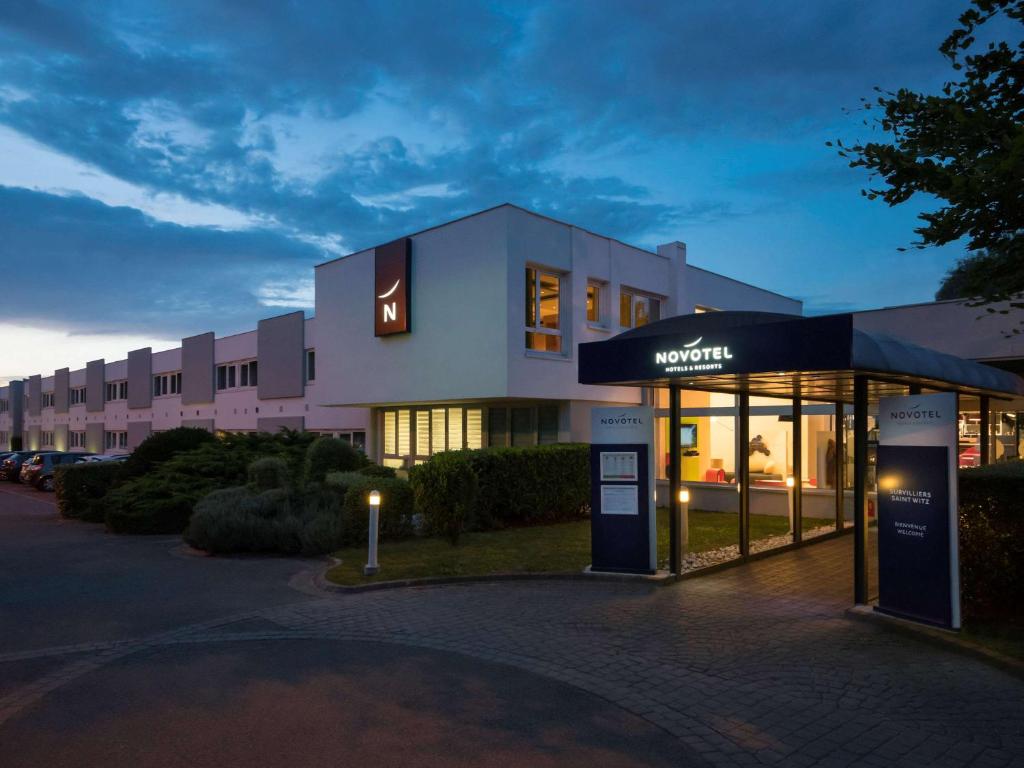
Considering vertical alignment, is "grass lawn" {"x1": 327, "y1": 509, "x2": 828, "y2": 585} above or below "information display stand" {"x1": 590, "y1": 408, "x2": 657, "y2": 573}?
below

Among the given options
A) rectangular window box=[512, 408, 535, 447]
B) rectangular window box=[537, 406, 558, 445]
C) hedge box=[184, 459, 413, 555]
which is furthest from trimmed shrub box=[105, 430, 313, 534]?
rectangular window box=[537, 406, 558, 445]

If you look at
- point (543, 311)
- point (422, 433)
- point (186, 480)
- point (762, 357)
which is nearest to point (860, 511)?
point (762, 357)

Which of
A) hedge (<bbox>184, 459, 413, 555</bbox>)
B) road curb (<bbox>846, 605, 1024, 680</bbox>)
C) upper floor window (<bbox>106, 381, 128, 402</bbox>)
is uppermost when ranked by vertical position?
upper floor window (<bbox>106, 381, 128, 402</bbox>)

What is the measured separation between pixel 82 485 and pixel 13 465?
19.1 meters

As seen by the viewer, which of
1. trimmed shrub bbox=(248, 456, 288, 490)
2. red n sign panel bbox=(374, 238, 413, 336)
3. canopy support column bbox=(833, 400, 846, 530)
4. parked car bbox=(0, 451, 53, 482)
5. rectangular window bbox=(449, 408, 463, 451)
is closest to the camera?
canopy support column bbox=(833, 400, 846, 530)

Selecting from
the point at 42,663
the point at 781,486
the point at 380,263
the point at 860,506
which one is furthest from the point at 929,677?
the point at 380,263

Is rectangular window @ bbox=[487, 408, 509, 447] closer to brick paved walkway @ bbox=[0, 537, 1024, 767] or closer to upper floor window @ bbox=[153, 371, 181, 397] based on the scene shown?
brick paved walkway @ bbox=[0, 537, 1024, 767]

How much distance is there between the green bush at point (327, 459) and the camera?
17.9 m

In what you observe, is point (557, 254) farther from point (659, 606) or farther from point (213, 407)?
point (213, 407)

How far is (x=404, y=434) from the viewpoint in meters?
25.8

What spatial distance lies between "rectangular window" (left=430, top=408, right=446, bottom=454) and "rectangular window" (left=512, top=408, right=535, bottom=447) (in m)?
2.94

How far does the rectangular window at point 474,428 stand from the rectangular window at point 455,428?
1.38ft

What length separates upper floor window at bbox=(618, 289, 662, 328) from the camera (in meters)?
23.1

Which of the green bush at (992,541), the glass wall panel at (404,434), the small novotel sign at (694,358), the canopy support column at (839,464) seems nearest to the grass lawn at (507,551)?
the canopy support column at (839,464)
